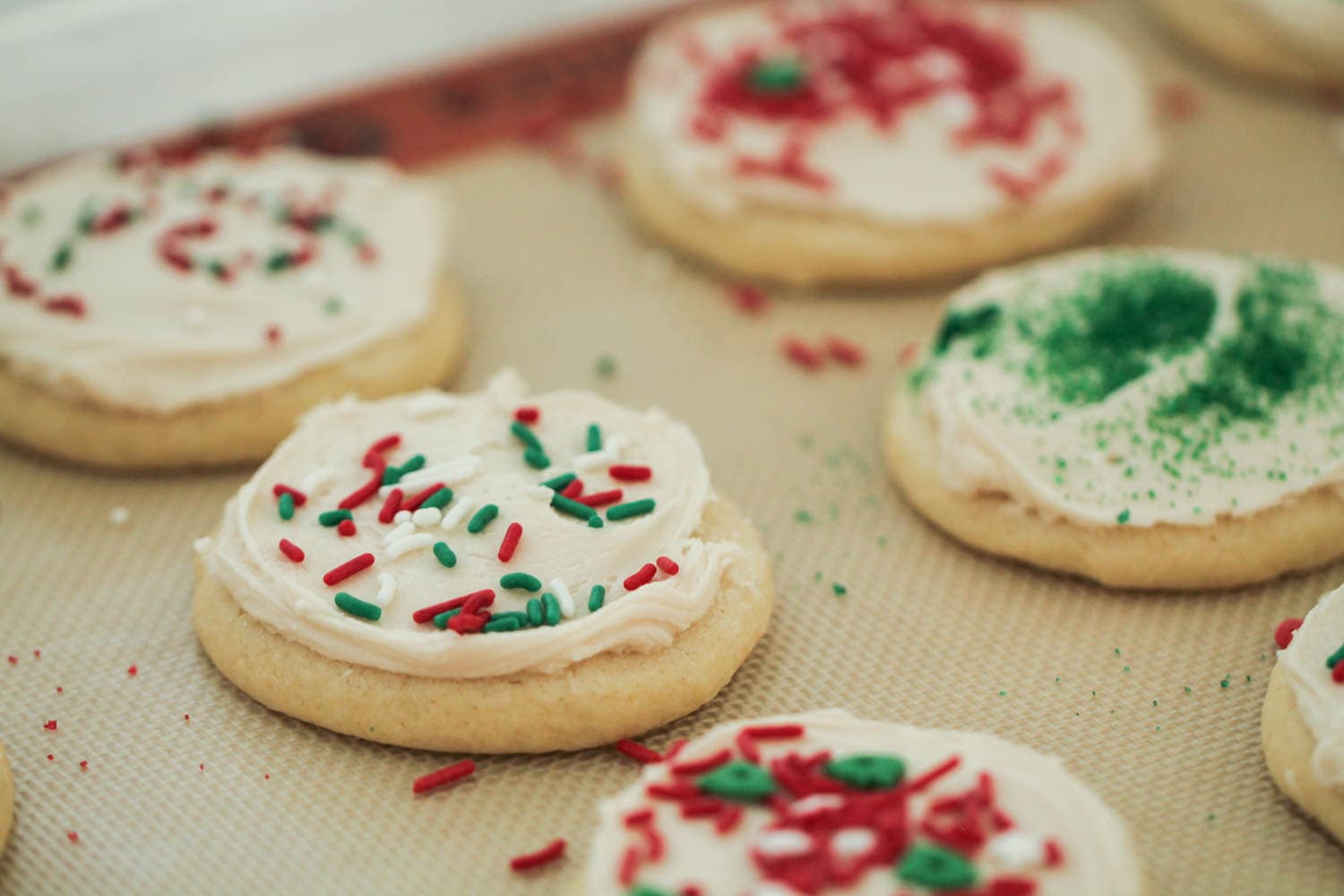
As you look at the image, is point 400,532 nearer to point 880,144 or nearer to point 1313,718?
point 1313,718

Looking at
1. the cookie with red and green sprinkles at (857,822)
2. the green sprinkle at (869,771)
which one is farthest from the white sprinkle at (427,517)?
the green sprinkle at (869,771)

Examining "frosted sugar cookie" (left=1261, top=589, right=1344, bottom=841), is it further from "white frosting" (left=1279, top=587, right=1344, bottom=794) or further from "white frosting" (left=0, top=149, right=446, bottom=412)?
"white frosting" (left=0, top=149, right=446, bottom=412)

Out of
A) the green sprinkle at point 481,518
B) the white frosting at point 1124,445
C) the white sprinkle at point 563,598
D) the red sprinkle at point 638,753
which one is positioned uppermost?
the white frosting at point 1124,445

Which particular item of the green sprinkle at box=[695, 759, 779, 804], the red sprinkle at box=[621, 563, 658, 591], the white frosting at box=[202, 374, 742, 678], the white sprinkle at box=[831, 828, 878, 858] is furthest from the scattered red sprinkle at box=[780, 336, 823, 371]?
the white sprinkle at box=[831, 828, 878, 858]

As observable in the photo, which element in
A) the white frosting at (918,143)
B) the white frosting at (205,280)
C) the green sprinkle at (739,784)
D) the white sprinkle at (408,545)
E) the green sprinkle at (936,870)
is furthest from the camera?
the white frosting at (918,143)

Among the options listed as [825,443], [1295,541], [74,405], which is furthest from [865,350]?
[74,405]

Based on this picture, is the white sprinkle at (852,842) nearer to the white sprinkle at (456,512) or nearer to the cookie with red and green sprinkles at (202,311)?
the white sprinkle at (456,512)

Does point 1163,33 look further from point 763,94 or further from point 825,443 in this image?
point 825,443

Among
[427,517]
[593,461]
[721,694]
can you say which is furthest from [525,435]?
[721,694]
